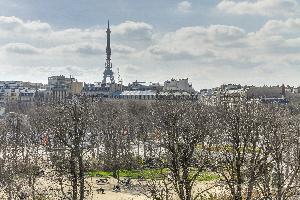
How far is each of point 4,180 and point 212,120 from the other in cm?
3292

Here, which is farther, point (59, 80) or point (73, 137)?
point (59, 80)

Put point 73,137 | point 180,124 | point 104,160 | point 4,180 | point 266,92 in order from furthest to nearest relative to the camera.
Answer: point 266,92 → point 104,160 → point 4,180 → point 73,137 → point 180,124

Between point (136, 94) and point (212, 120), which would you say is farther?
point (136, 94)

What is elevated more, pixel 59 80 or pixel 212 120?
pixel 59 80

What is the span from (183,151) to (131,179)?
1349 inches

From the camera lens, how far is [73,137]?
3500cm

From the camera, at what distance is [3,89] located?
19988 centimetres

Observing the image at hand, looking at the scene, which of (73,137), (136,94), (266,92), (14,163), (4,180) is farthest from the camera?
(266,92)

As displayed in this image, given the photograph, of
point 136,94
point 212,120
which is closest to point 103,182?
point 212,120

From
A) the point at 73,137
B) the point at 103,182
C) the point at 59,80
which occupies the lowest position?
the point at 103,182

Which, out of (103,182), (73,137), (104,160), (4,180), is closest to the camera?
(73,137)

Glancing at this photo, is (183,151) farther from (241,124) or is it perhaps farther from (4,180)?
(4,180)

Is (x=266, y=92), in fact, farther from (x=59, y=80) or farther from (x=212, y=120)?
(x=212, y=120)

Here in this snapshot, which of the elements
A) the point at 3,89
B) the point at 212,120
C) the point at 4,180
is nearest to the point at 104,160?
the point at 212,120
